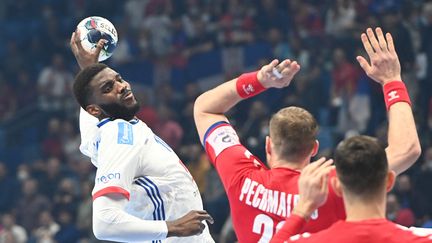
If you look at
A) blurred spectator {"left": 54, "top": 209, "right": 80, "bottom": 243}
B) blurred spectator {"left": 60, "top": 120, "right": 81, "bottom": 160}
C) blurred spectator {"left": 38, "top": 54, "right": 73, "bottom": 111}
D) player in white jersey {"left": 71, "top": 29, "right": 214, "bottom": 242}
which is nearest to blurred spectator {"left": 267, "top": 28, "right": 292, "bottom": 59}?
blurred spectator {"left": 60, "top": 120, "right": 81, "bottom": 160}

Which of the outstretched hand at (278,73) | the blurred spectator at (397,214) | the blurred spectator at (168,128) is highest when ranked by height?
the outstretched hand at (278,73)

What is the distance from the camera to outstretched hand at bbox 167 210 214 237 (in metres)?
5.57

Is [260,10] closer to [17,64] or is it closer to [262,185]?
[17,64]

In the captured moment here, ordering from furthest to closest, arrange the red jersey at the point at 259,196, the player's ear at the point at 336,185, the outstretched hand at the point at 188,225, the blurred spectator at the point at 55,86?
1. the blurred spectator at the point at 55,86
2. the outstretched hand at the point at 188,225
3. the red jersey at the point at 259,196
4. the player's ear at the point at 336,185

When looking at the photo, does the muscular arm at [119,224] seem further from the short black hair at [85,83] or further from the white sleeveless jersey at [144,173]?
the short black hair at [85,83]

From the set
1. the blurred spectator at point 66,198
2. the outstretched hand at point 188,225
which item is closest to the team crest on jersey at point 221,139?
the outstretched hand at point 188,225

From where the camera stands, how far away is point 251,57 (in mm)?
17188

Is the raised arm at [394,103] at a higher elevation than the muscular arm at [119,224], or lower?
higher

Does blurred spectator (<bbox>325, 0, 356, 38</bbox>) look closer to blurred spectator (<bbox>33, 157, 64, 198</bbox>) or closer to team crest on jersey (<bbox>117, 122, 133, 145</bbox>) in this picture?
blurred spectator (<bbox>33, 157, 64, 198</bbox>)

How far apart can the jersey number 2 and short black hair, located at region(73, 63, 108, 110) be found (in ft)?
5.81

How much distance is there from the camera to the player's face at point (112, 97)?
6059 mm

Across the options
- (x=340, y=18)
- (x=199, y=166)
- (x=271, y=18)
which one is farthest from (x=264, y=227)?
(x=271, y=18)

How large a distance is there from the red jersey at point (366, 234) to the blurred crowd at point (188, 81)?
8294 mm

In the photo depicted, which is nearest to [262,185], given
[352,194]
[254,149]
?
[352,194]
